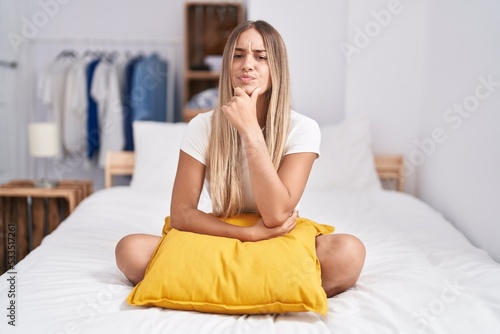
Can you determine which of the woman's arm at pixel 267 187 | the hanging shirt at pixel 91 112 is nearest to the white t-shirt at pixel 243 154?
the woman's arm at pixel 267 187

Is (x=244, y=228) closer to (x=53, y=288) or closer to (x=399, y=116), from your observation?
(x=53, y=288)

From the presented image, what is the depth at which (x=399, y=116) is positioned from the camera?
9.11ft

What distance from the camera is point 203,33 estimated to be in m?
3.82

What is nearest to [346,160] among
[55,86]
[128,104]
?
[128,104]

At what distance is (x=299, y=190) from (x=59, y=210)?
1779 mm

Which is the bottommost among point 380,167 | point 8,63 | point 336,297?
point 336,297

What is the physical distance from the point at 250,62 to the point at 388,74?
5.28 ft

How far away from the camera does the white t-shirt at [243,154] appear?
138 centimetres

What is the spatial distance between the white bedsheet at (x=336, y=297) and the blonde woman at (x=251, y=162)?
3.9 inches

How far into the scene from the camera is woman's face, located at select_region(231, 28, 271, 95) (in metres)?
1.35

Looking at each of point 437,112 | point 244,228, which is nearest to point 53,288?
point 244,228

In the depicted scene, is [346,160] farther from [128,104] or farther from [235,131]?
[128,104]

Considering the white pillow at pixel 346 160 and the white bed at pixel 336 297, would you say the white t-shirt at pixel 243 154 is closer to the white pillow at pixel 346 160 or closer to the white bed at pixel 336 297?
the white bed at pixel 336 297

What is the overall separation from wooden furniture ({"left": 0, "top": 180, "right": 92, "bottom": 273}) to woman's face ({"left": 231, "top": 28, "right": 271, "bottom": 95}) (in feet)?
4.96
